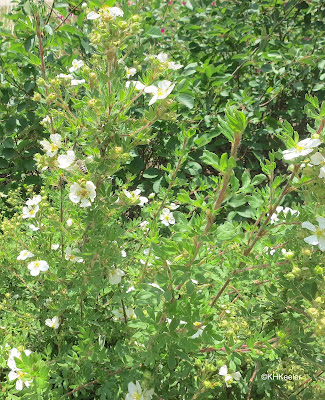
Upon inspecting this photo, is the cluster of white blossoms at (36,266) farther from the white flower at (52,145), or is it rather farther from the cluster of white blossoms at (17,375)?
the white flower at (52,145)

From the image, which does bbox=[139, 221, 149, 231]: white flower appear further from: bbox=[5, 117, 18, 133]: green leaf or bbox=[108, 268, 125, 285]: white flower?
bbox=[5, 117, 18, 133]: green leaf

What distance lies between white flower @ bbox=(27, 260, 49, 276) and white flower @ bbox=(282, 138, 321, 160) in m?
0.85

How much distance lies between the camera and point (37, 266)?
1244mm

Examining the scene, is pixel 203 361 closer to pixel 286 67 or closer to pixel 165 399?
pixel 165 399

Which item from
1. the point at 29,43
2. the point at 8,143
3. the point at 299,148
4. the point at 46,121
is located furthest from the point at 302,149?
the point at 8,143

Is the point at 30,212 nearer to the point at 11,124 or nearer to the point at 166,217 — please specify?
the point at 166,217

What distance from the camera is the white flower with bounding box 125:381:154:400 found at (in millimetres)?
995

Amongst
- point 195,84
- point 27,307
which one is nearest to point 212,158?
point 27,307

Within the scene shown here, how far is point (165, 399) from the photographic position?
108 cm

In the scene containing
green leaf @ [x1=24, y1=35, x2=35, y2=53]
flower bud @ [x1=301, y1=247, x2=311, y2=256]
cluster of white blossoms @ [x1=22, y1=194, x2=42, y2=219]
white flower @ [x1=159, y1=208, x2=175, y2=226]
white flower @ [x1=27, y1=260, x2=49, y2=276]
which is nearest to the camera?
flower bud @ [x1=301, y1=247, x2=311, y2=256]

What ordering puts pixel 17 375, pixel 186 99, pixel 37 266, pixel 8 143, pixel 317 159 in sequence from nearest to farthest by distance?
1. pixel 317 159
2. pixel 17 375
3. pixel 37 266
4. pixel 186 99
5. pixel 8 143

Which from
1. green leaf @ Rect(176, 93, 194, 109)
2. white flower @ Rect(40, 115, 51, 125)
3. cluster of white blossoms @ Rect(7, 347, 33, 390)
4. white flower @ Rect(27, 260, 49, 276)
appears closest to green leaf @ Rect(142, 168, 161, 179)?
green leaf @ Rect(176, 93, 194, 109)

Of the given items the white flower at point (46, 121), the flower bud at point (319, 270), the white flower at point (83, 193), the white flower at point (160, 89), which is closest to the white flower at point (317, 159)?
the flower bud at point (319, 270)

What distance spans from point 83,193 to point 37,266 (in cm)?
42
